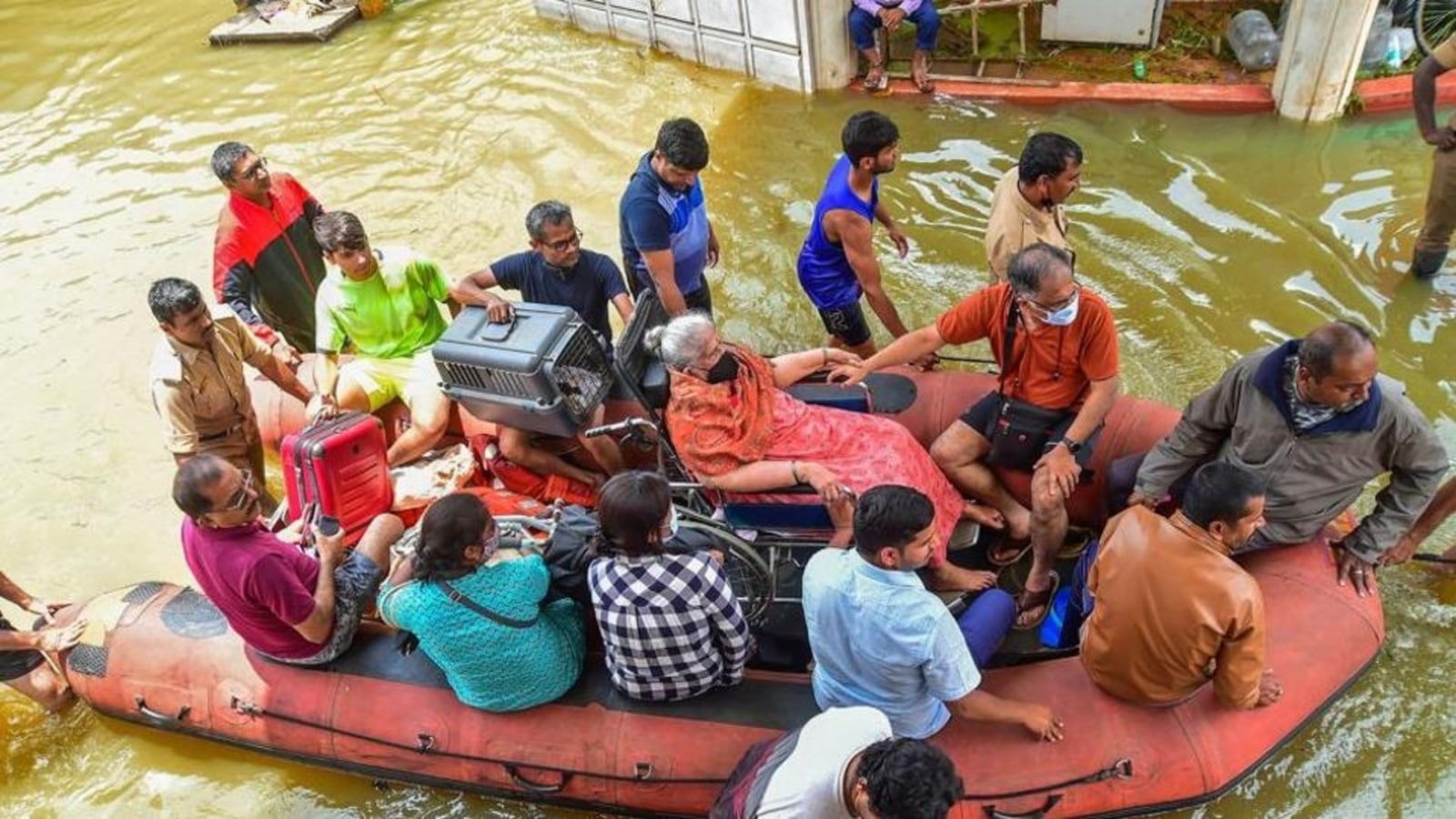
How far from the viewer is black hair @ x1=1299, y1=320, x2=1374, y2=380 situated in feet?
9.25

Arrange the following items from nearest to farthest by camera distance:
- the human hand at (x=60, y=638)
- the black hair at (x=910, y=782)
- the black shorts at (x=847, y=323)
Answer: the black hair at (x=910, y=782) → the human hand at (x=60, y=638) → the black shorts at (x=847, y=323)

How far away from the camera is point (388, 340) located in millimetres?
4508

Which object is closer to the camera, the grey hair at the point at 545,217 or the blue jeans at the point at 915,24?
the grey hair at the point at 545,217

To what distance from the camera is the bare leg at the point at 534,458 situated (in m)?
4.20

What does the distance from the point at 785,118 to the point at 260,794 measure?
580 centimetres

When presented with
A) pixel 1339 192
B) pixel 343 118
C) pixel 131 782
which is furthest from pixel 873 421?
pixel 343 118

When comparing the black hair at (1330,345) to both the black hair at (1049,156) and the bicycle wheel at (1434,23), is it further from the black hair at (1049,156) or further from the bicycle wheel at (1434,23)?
the bicycle wheel at (1434,23)

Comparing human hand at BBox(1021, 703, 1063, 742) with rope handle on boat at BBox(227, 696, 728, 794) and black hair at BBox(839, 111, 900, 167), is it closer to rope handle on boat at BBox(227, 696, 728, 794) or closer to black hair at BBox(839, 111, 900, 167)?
rope handle on boat at BBox(227, 696, 728, 794)

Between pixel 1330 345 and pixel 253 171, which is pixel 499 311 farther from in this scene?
pixel 1330 345

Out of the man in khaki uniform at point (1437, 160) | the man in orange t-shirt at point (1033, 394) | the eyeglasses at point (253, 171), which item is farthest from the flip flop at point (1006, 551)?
the eyeglasses at point (253, 171)

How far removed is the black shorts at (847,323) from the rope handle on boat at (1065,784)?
2312 mm

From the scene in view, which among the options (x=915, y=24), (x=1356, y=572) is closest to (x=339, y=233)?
(x=1356, y=572)

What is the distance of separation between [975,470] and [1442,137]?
10.3ft

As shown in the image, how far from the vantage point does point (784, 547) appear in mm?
3709
